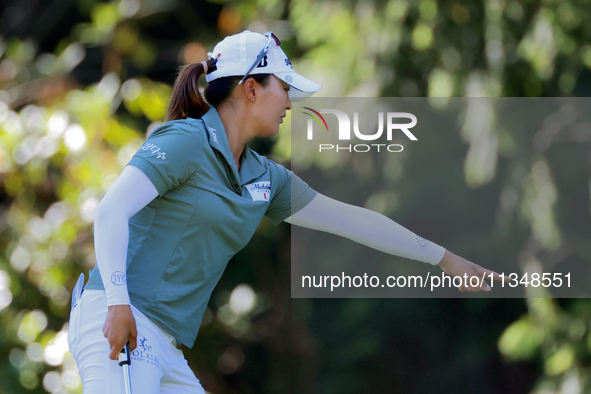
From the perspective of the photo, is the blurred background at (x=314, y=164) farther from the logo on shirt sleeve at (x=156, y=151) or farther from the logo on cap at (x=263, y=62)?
the logo on shirt sleeve at (x=156, y=151)

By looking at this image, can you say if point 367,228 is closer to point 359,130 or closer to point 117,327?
point 117,327

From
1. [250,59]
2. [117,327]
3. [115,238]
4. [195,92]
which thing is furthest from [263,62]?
[117,327]

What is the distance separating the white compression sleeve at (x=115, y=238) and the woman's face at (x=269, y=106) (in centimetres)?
49

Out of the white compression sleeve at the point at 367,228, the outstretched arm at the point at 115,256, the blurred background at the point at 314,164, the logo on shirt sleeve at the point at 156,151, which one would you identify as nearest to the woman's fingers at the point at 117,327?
the outstretched arm at the point at 115,256

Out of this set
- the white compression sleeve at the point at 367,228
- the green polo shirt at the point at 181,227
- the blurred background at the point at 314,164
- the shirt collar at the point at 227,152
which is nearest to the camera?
the green polo shirt at the point at 181,227

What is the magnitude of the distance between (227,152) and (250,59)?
282 mm

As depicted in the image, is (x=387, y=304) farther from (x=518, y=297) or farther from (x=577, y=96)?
(x=577, y=96)

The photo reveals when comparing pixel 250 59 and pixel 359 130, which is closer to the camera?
pixel 250 59

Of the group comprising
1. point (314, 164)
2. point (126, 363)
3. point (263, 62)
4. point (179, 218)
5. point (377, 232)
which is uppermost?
point (314, 164)

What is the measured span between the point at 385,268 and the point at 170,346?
212 centimetres

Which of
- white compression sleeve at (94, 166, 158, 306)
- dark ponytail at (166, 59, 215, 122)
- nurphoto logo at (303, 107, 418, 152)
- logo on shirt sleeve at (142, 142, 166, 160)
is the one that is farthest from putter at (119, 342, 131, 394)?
nurphoto logo at (303, 107, 418, 152)

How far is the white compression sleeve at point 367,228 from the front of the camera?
7.13ft

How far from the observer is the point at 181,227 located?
62.6 inches

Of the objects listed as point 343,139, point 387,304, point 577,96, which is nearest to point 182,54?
point 343,139
